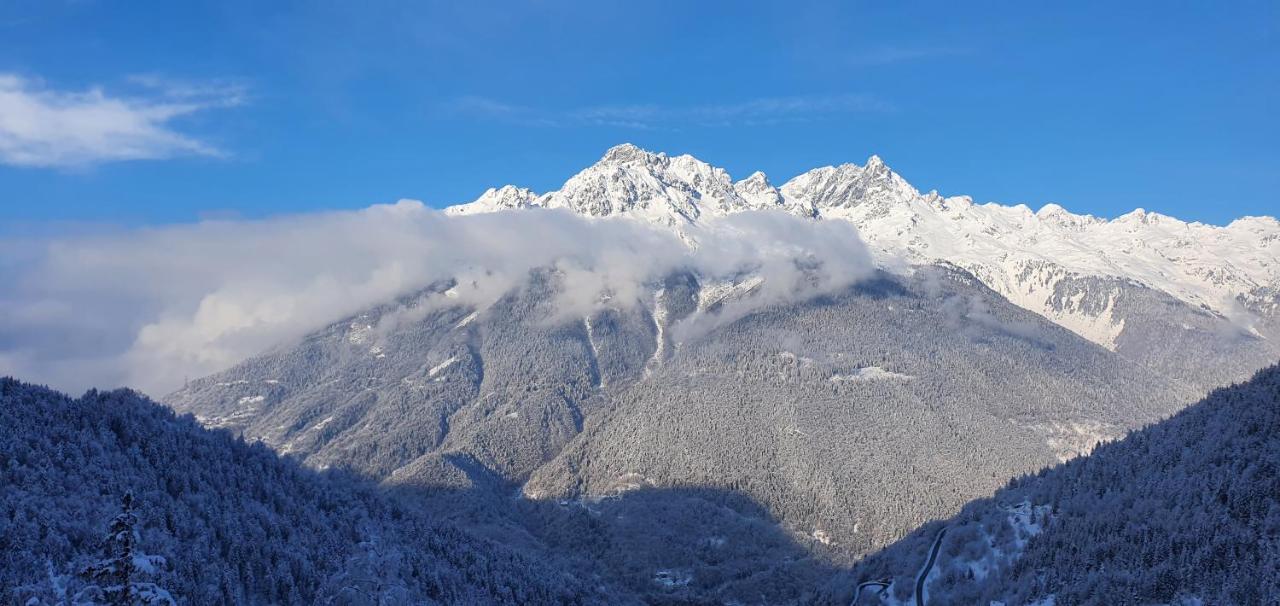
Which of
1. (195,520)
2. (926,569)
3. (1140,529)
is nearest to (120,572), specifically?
(195,520)

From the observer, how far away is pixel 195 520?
136000mm

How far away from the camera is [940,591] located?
161 metres

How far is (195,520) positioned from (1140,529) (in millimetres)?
148839

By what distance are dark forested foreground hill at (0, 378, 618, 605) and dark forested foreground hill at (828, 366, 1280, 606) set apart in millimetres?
88998

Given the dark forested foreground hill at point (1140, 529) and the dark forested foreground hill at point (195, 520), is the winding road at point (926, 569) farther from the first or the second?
the dark forested foreground hill at point (195, 520)

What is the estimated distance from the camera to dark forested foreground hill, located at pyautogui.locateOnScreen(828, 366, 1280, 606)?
127m

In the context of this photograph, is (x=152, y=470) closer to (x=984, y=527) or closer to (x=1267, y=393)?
(x=984, y=527)

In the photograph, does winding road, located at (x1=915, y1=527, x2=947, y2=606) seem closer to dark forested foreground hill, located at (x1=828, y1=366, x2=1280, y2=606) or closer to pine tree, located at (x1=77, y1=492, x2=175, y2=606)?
dark forested foreground hill, located at (x1=828, y1=366, x2=1280, y2=606)

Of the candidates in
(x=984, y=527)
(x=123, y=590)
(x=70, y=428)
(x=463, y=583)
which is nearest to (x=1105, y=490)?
(x=984, y=527)

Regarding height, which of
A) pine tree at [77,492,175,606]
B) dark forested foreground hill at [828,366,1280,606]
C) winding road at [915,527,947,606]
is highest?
pine tree at [77,492,175,606]

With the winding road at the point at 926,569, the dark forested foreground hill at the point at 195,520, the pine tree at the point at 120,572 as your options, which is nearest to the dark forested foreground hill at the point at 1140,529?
the winding road at the point at 926,569

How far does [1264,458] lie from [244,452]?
183 meters

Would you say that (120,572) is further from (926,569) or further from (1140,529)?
(926,569)

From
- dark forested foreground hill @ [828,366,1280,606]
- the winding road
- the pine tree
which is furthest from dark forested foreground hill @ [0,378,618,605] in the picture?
dark forested foreground hill @ [828,366,1280,606]
